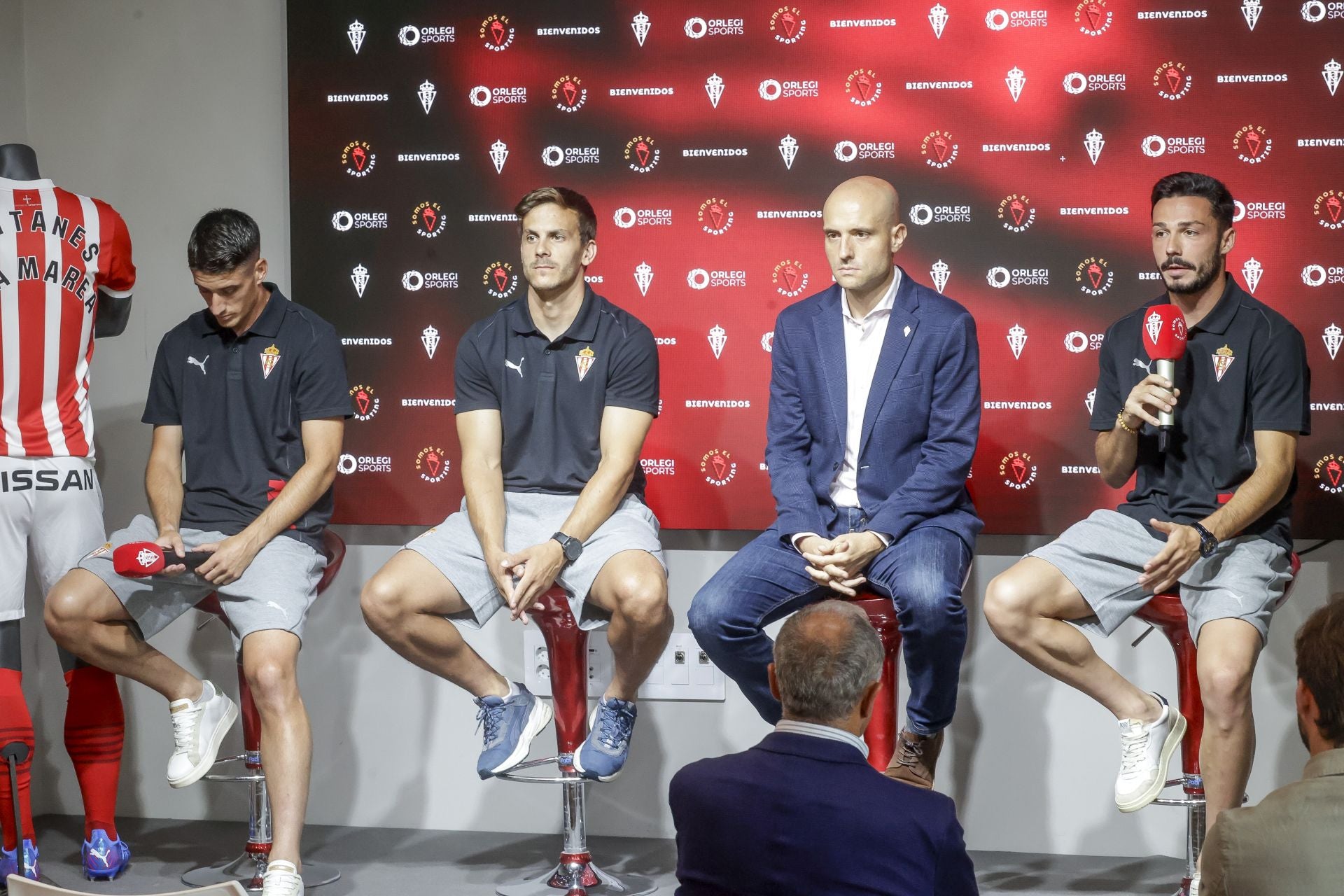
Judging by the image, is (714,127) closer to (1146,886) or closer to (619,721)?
(619,721)

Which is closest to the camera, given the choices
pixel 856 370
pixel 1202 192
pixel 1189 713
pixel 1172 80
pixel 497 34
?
pixel 1189 713

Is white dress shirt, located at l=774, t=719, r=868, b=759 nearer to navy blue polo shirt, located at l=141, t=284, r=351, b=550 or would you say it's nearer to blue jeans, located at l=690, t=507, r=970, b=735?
blue jeans, located at l=690, t=507, r=970, b=735

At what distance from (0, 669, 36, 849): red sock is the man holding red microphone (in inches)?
94.2

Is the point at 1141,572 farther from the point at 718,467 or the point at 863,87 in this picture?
the point at 863,87

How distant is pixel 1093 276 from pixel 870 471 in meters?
0.93

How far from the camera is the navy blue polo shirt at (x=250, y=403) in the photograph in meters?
3.60

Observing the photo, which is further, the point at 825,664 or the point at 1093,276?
the point at 1093,276

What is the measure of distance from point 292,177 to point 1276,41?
2.76 meters

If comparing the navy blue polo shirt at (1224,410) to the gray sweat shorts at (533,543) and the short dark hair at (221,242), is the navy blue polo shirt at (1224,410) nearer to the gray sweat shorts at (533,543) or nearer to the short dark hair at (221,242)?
the gray sweat shorts at (533,543)

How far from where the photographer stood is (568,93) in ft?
13.0

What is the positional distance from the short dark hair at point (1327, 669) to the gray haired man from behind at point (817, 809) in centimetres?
47

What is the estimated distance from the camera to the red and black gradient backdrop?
364 centimetres

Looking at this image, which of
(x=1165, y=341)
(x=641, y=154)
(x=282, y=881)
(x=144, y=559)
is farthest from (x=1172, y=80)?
(x=282, y=881)

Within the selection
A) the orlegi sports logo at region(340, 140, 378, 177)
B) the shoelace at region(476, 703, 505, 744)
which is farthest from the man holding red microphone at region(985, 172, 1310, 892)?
the orlegi sports logo at region(340, 140, 378, 177)
